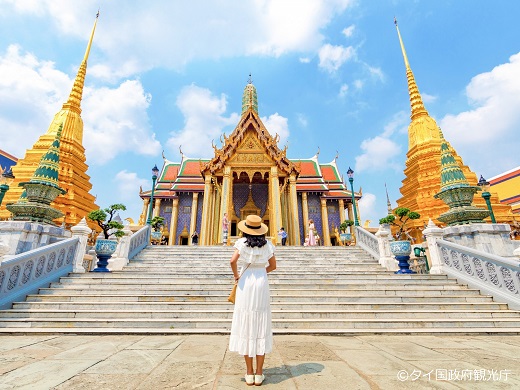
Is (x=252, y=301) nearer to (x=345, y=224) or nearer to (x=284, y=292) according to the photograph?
(x=284, y=292)

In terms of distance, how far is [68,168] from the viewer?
17812 millimetres

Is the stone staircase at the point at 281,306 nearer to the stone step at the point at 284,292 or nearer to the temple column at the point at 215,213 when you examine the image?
the stone step at the point at 284,292

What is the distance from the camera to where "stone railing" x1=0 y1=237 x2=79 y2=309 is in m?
5.35

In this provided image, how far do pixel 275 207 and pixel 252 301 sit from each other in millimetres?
13371

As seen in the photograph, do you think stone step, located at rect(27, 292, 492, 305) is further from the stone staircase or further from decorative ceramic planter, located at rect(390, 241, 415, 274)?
decorative ceramic planter, located at rect(390, 241, 415, 274)

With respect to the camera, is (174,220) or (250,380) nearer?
(250,380)

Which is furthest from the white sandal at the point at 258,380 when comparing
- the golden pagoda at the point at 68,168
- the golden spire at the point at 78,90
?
A: the golden spire at the point at 78,90

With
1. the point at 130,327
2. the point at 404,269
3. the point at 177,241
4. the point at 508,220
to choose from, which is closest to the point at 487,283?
the point at 404,269

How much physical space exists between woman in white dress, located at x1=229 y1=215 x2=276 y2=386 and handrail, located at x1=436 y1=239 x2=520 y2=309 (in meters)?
6.14

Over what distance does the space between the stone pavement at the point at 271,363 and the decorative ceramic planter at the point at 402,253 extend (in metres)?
4.36

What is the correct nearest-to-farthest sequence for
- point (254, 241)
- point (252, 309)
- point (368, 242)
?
1. point (252, 309)
2. point (254, 241)
3. point (368, 242)

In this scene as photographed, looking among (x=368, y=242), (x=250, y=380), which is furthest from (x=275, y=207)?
(x=250, y=380)

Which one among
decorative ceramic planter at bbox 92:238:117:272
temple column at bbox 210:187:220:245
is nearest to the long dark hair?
decorative ceramic planter at bbox 92:238:117:272

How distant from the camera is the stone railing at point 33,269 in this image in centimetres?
535
